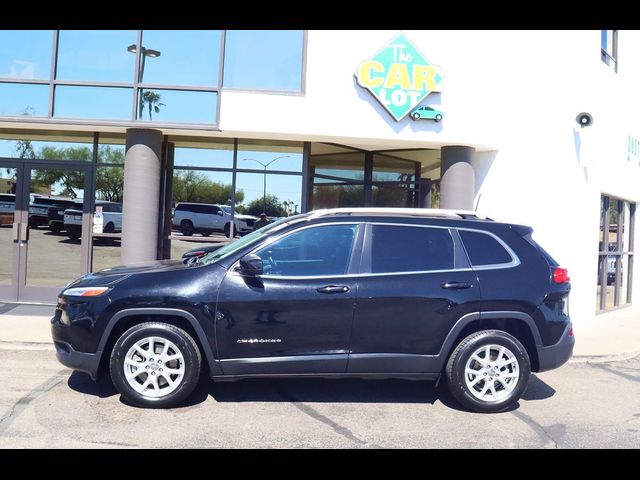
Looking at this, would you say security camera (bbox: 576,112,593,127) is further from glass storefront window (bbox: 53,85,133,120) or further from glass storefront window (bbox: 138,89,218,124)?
glass storefront window (bbox: 53,85,133,120)

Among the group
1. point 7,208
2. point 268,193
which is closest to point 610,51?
point 268,193

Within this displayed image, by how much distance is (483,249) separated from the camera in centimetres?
564

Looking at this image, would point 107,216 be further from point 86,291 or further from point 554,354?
point 554,354

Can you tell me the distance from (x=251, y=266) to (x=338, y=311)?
0.88 m

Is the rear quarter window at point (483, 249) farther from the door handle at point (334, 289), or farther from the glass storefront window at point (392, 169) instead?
the glass storefront window at point (392, 169)

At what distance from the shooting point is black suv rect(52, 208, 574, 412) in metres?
5.17

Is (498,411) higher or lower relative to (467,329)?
lower

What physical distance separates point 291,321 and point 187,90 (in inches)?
236

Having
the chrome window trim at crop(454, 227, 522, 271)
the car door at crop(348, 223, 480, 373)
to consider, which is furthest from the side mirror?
the chrome window trim at crop(454, 227, 522, 271)

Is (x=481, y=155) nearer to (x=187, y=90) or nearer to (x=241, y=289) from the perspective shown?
(x=187, y=90)

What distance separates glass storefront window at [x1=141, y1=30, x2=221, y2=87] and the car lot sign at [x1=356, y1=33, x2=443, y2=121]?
8.27 feet
